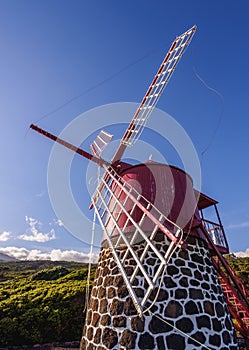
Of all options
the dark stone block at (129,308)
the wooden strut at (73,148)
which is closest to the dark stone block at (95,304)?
the dark stone block at (129,308)

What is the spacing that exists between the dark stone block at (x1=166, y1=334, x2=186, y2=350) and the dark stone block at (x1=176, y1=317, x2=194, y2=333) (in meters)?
0.15

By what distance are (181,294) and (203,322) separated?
0.66 metres

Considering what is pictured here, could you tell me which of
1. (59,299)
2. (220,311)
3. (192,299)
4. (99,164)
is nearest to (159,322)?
(192,299)

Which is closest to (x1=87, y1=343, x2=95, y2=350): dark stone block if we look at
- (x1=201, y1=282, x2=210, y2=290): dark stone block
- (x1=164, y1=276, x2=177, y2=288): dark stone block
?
(x1=164, y1=276, x2=177, y2=288): dark stone block

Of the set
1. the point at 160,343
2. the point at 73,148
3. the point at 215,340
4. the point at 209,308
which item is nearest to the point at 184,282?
the point at 209,308

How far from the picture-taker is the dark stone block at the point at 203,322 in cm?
507

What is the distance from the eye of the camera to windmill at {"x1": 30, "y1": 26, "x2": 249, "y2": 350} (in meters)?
4.82

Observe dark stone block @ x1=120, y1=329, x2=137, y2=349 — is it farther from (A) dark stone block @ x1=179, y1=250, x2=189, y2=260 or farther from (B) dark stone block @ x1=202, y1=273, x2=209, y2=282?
(B) dark stone block @ x1=202, y1=273, x2=209, y2=282

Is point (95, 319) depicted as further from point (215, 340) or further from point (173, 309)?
point (215, 340)

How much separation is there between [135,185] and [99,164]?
2.06 metres

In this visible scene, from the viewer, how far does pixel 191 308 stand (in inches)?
205

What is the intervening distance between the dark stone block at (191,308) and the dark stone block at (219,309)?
2.09 feet

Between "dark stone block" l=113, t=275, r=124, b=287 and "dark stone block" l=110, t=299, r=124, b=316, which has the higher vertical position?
"dark stone block" l=113, t=275, r=124, b=287

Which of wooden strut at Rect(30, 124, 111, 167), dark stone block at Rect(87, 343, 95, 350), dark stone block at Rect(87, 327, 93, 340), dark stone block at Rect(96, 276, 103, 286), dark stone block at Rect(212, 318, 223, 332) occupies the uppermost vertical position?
wooden strut at Rect(30, 124, 111, 167)
